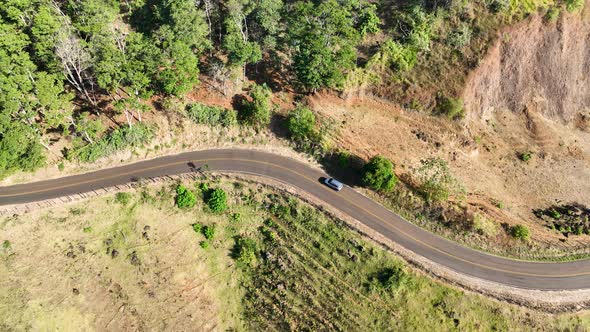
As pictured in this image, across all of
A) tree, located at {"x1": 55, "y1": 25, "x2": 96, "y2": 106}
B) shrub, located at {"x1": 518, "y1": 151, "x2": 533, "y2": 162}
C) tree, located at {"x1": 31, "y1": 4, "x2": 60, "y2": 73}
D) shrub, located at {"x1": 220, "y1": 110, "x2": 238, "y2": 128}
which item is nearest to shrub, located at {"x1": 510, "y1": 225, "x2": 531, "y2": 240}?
shrub, located at {"x1": 518, "y1": 151, "x2": 533, "y2": 162}

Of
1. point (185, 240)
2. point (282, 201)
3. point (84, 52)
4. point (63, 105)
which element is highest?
point (84, 52)

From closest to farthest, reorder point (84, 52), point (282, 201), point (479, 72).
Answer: point (84, 52) → point (282, 201) → point (479, 72)

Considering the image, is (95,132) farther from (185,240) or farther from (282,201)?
(282,201)

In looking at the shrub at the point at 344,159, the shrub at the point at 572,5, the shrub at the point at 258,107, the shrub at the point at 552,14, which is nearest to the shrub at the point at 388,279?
the shrub at the point at 344,159

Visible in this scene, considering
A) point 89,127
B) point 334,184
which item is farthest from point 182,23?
point 334,184

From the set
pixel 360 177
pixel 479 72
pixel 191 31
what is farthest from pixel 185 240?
pixel 479 72

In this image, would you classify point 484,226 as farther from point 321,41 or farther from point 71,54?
point 71,54
